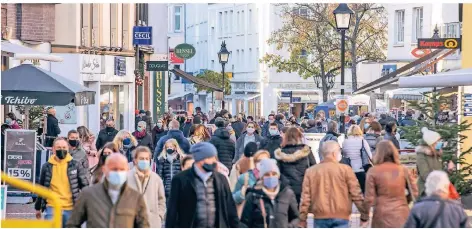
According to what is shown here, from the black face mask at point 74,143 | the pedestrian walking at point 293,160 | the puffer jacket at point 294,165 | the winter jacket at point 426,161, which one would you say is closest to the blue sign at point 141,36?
the black face mask at point 74,143

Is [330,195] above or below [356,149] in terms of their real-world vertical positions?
below

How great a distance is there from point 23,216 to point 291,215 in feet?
27.7

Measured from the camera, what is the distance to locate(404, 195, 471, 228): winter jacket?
434 inches

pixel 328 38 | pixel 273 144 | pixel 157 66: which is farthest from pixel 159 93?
pixel 273 144

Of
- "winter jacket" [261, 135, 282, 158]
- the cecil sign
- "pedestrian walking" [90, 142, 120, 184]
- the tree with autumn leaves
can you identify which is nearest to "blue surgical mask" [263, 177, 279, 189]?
"pedestrian walking" [90, 142, 120, 184]

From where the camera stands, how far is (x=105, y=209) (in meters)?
10.8

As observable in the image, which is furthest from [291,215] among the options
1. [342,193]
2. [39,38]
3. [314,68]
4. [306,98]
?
[306,98]

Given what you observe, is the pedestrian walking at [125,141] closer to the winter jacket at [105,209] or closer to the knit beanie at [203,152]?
the knit beanie at [203,152]

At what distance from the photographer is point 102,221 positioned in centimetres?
1076

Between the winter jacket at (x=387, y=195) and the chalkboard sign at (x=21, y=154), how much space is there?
31.0 feet

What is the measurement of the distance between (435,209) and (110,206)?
2.64 m

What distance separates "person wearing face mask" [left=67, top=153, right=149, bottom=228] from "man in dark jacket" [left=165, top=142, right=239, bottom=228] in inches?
41.7

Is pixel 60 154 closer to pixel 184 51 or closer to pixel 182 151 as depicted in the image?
pixel 182 151

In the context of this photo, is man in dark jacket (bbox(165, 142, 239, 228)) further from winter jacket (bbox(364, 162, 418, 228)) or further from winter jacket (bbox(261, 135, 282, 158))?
winter jacket (bbox(261, 135, 282, 158))
